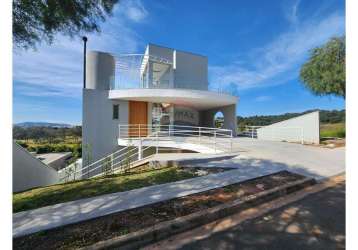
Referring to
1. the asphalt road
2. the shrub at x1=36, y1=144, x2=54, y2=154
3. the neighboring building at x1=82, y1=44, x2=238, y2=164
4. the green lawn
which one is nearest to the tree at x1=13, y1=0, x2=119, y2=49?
the green lawn

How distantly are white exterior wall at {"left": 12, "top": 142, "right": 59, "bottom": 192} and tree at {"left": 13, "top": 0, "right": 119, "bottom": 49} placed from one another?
17.1 feet

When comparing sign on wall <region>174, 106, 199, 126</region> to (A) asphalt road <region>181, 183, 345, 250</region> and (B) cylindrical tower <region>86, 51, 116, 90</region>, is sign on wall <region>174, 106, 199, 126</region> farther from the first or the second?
(A) asphalt road <region>181, 183, 345, 250</region>

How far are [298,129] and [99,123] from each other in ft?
48.6

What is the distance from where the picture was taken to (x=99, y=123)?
14.2 m

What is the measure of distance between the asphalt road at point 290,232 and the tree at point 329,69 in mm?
15268

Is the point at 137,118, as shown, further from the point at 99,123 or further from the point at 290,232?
the point at 290,232

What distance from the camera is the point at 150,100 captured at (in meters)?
15.8

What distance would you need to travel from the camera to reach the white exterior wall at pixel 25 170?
26.2 ft

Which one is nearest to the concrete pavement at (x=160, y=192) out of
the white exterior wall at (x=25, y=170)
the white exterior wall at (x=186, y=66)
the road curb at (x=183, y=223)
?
the road curb at (x=183, y=223)

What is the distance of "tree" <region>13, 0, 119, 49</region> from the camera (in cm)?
448

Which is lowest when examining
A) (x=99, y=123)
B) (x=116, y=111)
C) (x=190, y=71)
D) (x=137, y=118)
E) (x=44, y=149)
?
(x=44, y=149)

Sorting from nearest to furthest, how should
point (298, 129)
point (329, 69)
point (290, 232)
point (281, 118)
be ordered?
1. point (290, 232)
2. point (298, 129)
3. point (329, 69)
4. point (281, 118)

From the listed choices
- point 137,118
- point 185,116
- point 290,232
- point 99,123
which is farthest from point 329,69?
point 99,123
